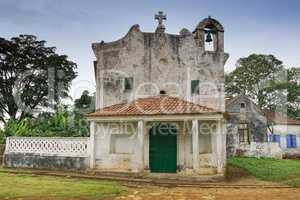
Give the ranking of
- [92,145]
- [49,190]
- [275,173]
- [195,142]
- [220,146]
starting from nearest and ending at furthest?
1. [49,190]
2. [195,142]
3. [220,146]
4. [92,145]
5. [275,173]

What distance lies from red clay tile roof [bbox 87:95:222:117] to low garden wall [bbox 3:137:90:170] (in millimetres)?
1963

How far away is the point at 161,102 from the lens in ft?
59.5

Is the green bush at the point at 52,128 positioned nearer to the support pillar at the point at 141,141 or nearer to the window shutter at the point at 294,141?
the support pillar at the point at 141,141

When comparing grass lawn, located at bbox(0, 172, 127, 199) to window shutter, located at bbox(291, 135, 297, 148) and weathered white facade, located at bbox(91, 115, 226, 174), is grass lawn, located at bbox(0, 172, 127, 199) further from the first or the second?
window shutter, located at bbox(291, 135, 297, 148)

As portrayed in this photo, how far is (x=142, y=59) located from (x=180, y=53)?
1986 mm

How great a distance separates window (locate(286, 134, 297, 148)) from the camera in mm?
35375

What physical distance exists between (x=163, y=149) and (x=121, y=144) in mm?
2040

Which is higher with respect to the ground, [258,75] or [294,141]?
[258,75]

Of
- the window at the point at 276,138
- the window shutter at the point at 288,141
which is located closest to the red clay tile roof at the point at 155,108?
the window at the point at 276,138

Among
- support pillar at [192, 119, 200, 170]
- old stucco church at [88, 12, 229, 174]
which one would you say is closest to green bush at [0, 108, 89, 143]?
old stucco church at [88, 12, 229, 174]

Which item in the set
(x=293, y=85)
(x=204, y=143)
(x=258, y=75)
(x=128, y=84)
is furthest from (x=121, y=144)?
(x=293, y=85)

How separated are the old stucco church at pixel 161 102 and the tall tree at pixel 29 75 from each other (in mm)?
20774

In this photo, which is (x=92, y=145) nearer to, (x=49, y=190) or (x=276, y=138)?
(x=49, y=190)

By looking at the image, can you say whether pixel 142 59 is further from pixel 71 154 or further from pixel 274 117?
pixel 274 117
